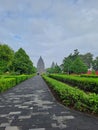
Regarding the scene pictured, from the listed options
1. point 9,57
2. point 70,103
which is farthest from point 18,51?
point 70,103

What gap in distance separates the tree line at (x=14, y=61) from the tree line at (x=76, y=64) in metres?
15.1

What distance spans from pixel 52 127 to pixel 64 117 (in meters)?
1.03

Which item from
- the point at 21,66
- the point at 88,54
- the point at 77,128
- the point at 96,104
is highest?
the point at 88,54

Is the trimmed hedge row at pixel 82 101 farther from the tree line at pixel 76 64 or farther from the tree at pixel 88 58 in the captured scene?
the tree at pixel 88 58

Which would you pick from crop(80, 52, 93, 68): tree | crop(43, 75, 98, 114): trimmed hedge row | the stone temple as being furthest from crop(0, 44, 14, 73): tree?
the stone temple

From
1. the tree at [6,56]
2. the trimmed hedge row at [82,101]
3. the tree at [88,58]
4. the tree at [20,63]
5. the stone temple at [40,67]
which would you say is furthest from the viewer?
Answer: the stone temple at [40,67]

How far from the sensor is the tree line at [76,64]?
5038 cm

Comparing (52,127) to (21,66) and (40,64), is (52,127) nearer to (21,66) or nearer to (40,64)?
(21,66)

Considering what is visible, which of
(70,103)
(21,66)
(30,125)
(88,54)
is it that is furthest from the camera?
(88,54)

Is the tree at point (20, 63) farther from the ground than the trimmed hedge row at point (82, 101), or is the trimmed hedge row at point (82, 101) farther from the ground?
the tree at point (20, 63)

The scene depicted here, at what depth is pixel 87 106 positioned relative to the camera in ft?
18.8

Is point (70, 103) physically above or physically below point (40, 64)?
below

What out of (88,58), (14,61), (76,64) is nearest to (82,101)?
(14,61)

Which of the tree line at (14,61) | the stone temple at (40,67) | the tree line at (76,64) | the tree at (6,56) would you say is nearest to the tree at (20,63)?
the tree line at (14,61)
